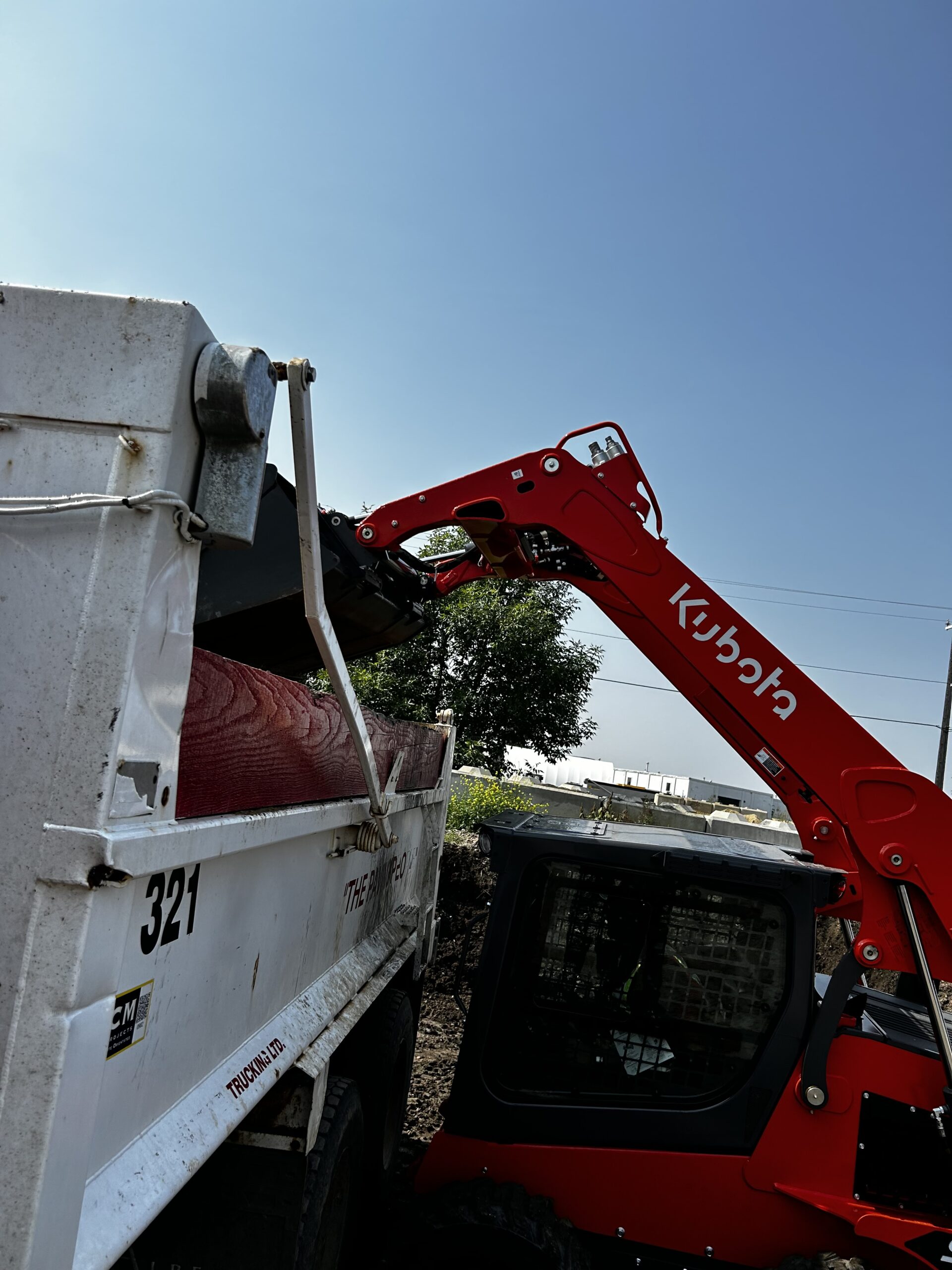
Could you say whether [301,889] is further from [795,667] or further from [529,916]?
[795,667]

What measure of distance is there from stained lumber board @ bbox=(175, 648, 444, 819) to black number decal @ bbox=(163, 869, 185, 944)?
104mm

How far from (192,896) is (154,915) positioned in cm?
17

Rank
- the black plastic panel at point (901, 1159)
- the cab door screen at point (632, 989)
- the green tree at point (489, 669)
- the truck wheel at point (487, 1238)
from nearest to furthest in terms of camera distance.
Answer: the truck wheel at point (487, 1238) < the black plastic panel at point (901, 1159) < the cab door screen at point (632, 989) < the green tree at point (489, 669)

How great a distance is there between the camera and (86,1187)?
1.42 m

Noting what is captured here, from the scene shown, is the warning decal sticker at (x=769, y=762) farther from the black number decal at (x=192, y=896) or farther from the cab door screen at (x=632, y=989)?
the black number decal at (x=192, y=896)

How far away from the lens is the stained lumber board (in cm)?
175

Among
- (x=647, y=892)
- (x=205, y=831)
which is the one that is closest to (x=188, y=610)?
(x=205, y=831)

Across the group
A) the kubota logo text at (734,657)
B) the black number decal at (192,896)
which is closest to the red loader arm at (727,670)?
the kubota logo text at (734,657)

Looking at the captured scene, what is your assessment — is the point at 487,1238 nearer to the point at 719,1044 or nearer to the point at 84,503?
the point at 719,1044

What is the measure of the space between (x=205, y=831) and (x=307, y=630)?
6.13 ft

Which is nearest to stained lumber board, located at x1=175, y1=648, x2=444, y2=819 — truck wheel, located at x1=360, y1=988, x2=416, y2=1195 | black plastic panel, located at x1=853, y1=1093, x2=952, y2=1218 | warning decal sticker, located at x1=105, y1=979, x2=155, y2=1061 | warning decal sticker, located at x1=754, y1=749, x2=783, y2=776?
warning decal sticker, located at x1=105, y1=979, x2=155, y2=1061

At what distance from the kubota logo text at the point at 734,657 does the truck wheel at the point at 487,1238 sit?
6.46ft

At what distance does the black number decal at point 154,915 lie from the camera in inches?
61.3

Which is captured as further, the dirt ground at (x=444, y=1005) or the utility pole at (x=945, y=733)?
the utility pole at (x=945, y=733)
